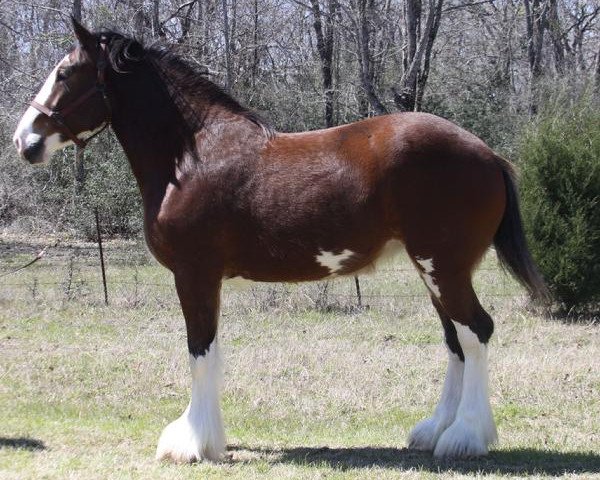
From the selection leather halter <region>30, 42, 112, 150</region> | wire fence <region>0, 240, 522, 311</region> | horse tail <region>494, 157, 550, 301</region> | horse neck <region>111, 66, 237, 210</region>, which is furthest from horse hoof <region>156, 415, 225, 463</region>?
wire fence <region>0, 240, 522, 311</region>

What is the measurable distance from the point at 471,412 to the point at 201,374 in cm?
171

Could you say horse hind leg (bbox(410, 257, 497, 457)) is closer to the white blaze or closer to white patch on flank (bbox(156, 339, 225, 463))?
white patch on flank (bbox(156, 339, 225, 463))

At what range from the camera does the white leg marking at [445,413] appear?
5.10m

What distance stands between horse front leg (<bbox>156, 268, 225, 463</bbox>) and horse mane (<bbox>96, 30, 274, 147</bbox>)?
97 centimetres

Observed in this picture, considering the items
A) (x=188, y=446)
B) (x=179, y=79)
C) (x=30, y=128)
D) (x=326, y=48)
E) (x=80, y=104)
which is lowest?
(x=188, y=446)

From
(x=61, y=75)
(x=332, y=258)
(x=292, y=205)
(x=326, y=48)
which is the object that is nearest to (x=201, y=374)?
(x=332, y=258)

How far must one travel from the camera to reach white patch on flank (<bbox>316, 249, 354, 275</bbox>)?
489 centimetres

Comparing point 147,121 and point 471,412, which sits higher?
point 147,121

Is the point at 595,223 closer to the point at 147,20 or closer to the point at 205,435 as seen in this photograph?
the point at 205,435

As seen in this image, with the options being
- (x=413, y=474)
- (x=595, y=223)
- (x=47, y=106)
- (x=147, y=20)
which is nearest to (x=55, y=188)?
(x=147, y=20)

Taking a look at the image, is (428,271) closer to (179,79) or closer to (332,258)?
(332,258)

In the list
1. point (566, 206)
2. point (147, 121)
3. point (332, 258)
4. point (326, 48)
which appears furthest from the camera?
point (326, 48)

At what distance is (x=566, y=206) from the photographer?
10.4 m

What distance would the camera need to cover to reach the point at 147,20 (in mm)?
20578
